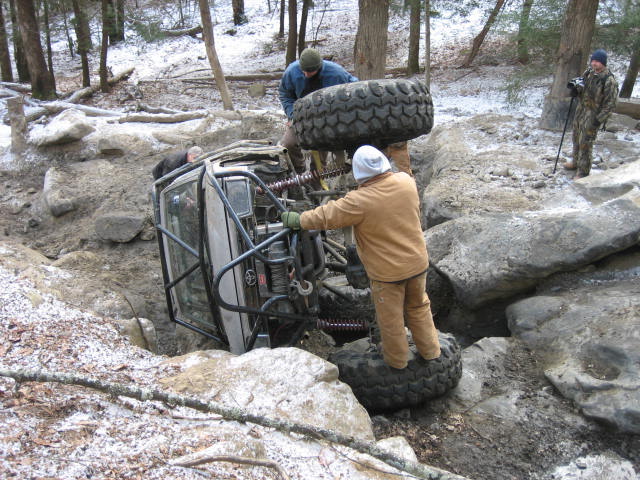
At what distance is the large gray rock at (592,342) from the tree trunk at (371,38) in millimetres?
4488

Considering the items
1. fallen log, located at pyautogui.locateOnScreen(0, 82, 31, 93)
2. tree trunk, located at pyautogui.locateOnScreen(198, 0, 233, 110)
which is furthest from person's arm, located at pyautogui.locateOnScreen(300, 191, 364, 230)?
fallen log, located at pyautogui.locateOnScreen(0, 82, 31, 93)

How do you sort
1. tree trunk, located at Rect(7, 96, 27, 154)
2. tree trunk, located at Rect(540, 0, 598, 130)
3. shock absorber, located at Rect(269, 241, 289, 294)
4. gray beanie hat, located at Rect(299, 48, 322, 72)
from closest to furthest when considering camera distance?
shock absorber, located at Rect(269, 241, 289, 294)
gray beanie hat, located at Rect(299, 48, 322, 72)
tree trunk, located at Rect(540, 0, 598, 130)
tree trunk, located at Rect(7, 96, 27, 154)

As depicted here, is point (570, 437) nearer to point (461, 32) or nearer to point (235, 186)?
point (235, 186)

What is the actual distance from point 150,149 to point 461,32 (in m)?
14.2

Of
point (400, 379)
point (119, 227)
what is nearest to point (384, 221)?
point (400, 379)

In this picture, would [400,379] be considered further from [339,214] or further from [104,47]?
[104,47]

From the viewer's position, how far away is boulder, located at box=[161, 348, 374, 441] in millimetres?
2963

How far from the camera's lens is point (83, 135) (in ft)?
31.7

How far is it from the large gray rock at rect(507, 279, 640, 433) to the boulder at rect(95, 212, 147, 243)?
5.23 meters

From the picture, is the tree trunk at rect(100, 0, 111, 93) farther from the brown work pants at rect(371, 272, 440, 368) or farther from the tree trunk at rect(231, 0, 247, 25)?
the brown work pants at rect(371, 272, 440, 368)

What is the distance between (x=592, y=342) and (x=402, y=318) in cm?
146

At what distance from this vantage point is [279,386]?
3131 millimetres

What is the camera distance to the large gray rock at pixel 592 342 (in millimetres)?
3309

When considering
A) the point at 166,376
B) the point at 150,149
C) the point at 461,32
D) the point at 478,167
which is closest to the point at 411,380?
the point at 166,376
